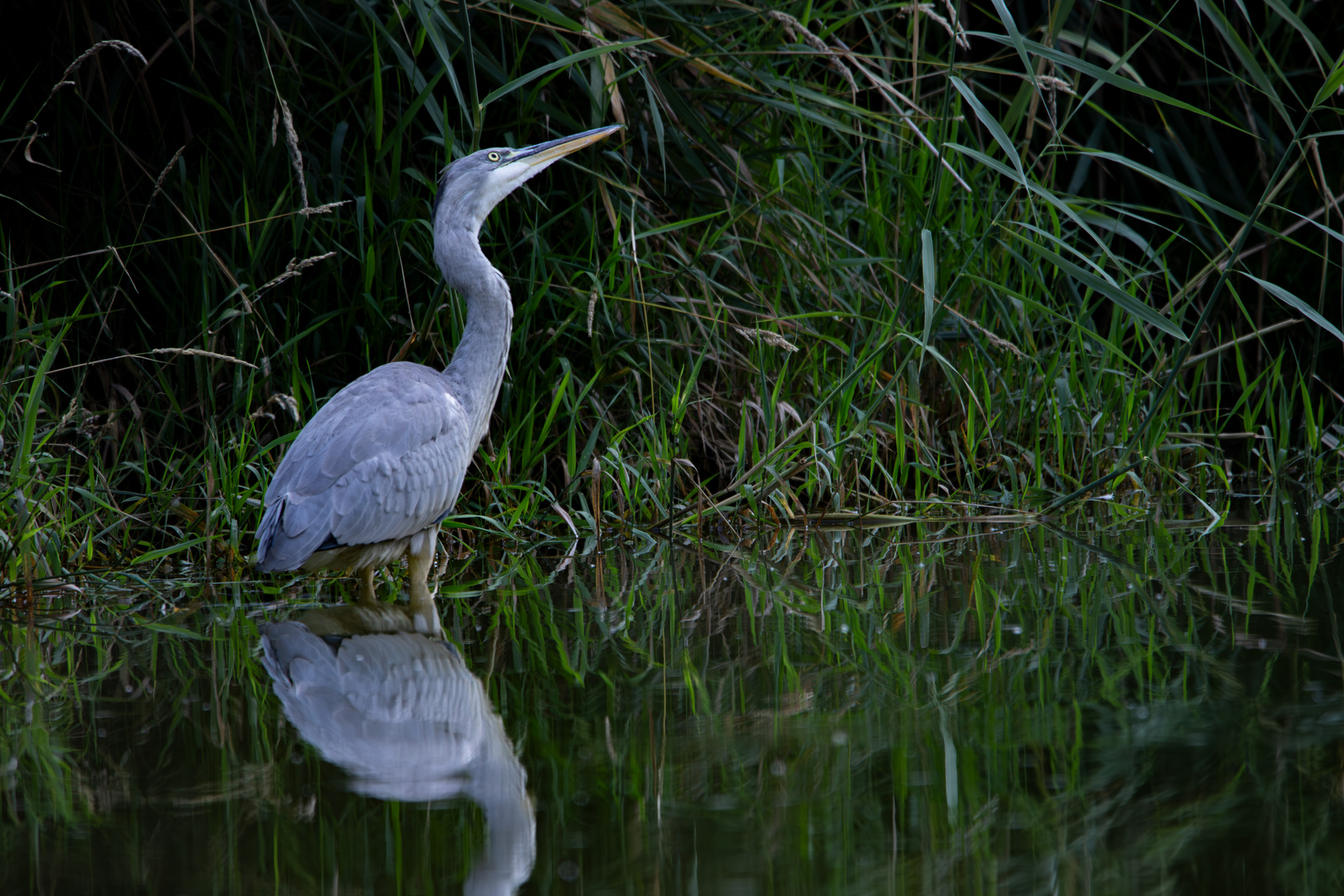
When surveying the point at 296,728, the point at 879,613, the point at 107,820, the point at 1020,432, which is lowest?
the point at 1020,432

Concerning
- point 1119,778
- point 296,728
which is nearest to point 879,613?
point 1119,778

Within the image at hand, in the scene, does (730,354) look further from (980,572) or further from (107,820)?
(107,820)

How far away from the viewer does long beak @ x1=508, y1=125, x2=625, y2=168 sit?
14.5 feet

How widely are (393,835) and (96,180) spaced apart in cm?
369

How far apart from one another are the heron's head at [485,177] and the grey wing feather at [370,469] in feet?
1.92

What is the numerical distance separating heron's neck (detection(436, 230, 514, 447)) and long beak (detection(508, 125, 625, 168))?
37 cm

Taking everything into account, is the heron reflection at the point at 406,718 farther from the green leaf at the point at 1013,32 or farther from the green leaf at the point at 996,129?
the green leaf at the point at 1013,32

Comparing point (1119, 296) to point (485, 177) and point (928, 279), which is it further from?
point (485, 177)

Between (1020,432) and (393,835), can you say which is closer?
(393,835)

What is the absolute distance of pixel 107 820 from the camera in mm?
1945

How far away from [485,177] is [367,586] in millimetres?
1475

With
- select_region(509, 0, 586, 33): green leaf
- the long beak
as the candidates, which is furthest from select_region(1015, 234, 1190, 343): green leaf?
select_region(509, 0, 586, 33): green leaf

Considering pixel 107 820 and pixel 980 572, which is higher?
pixel 107 820

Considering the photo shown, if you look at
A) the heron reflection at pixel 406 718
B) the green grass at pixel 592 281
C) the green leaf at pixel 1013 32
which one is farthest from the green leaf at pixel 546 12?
the heron reflection at pixel 406 718
